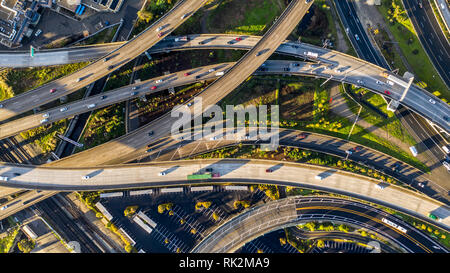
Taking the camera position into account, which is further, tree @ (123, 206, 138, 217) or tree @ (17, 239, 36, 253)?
tree @ (17, 239, 36, 253)

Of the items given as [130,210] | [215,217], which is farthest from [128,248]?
[215,217]

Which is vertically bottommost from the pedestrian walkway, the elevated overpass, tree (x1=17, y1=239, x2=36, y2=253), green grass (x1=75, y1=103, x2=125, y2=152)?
tree (x1=17, y1=239, x2=36, y2=253)

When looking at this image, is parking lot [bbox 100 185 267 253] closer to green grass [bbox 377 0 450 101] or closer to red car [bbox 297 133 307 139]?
red car [bbox 297 133 307 139]

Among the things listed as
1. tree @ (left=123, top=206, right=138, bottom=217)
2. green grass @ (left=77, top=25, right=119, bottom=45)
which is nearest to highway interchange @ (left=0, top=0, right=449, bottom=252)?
tree @ (left=123, top=206, right=138, bottom=217)

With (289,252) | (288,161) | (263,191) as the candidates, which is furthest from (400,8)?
(289,252)

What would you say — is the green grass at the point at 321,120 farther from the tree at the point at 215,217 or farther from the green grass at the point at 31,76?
the green grass at the point at 31,76

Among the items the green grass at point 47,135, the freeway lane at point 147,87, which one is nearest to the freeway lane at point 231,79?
the freeway lane at point 147,87
